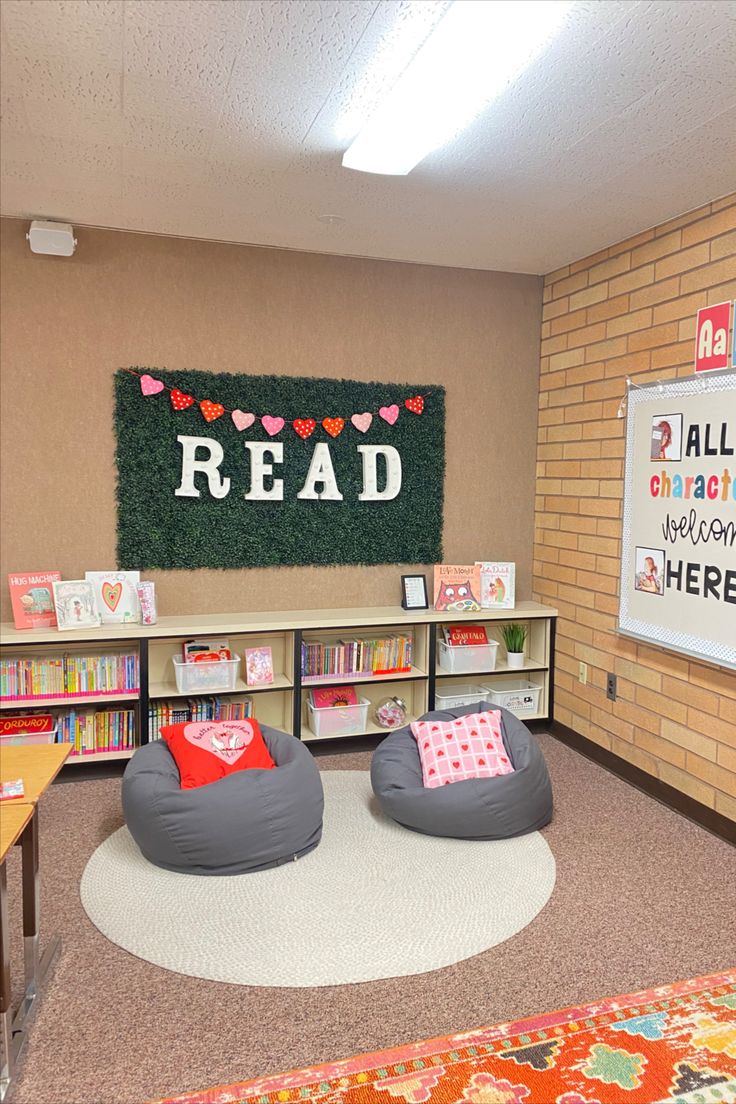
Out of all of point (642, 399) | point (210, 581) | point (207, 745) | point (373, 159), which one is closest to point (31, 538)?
point (210, 581)

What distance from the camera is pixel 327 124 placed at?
9.05 ft

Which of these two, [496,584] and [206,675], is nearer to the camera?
[206,675]

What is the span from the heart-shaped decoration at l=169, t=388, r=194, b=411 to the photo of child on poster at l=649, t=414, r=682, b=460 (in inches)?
95.4

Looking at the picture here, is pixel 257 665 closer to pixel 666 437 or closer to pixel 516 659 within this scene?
pixel 516 659

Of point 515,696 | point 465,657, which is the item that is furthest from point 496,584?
point 515,696

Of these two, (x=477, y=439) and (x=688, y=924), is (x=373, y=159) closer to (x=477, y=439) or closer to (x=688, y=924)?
(x=477, y=439)

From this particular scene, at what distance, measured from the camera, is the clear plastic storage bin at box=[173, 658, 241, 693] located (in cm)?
412

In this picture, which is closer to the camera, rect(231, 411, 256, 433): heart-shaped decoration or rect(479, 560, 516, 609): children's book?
rect(231, 411, 256, 433): heart-shaped decoration

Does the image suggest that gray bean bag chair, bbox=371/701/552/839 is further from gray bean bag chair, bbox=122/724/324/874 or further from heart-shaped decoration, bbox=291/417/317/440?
heart-shaped decoration, bbox=291/417/317/440

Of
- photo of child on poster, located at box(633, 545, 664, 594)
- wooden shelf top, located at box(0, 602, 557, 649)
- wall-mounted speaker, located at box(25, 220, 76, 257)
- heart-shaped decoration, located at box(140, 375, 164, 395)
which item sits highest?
wall-mounted speaker, located at box(25, 220, 76, 257)

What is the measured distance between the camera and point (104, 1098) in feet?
6.42

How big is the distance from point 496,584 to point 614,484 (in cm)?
96

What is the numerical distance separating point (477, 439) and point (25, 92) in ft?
9.98

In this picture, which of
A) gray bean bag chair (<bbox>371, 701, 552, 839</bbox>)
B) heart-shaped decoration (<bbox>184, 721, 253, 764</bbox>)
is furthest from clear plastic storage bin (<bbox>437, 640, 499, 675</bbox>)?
A: heart-shaped decoration (<bbox>184, 721, 253, 764</bbox>)
